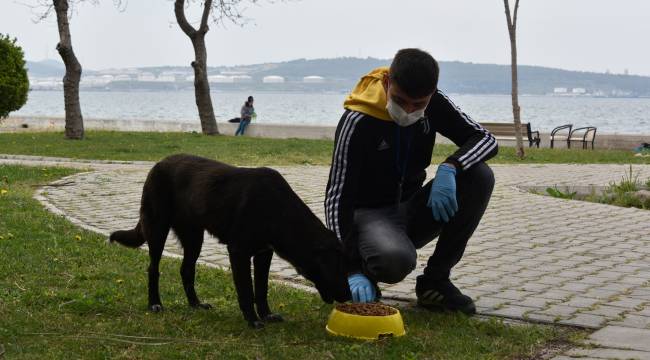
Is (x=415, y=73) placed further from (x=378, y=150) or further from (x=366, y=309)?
(x=366, y=309)

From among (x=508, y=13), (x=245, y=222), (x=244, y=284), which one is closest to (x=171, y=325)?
(x=244, y=284)

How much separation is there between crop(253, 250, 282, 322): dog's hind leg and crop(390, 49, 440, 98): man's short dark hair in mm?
1239

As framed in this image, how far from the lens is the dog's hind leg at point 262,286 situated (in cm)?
537

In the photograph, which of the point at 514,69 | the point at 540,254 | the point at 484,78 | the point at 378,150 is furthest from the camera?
the point at 484,78

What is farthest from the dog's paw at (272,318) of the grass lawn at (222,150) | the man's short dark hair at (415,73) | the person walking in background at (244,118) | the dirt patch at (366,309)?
the person walking in background at (244,118)

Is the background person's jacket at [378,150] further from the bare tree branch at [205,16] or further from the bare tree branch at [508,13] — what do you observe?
the bare tree branch at [205,16]

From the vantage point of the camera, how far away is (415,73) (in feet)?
16.7

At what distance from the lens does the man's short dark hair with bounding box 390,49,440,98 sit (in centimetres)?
509

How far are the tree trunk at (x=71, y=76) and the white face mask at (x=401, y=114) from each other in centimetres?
1899

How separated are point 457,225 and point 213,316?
1604mm

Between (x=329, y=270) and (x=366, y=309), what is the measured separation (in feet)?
1.20

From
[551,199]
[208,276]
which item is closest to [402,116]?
[208,276]

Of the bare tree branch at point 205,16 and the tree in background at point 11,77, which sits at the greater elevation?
the bare tree branch at point 205,16

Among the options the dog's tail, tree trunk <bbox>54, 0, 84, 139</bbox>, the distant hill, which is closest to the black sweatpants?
the dog's tail
